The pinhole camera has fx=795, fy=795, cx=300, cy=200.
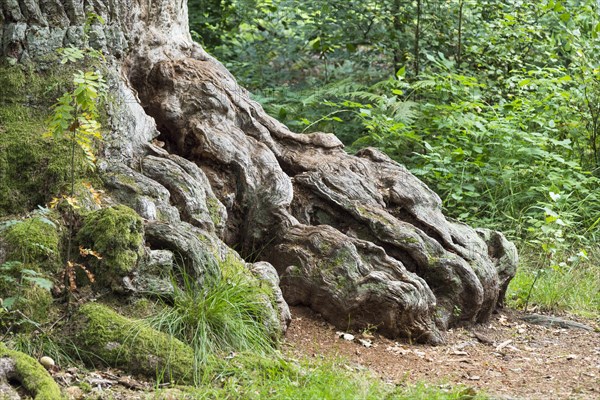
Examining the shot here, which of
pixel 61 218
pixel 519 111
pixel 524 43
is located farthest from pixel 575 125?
pixel 61 218

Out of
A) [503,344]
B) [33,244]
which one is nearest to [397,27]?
[503,344]

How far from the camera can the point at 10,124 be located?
5.54 metres

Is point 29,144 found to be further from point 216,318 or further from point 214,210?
point 216,318

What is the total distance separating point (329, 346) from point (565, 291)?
3.31 meters

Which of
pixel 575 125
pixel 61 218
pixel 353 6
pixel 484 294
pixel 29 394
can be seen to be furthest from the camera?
pixel 353 6

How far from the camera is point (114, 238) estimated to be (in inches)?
195

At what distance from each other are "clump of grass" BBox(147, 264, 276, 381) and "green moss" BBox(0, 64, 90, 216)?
115cm

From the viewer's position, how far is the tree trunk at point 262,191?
18.9 feet

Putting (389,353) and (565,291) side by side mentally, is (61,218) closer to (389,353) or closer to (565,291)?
(389,353)

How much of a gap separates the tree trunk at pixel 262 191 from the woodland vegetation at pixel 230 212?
0.05ft

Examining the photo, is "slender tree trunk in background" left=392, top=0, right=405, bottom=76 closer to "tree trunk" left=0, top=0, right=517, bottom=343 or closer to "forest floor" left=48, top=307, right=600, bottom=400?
"tree trunk" left=0, top=0, right=517, bottom=343

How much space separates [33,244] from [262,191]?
2157 millimetres

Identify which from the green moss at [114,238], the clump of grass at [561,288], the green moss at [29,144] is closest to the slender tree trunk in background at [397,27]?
the clump of grass at [561,288]

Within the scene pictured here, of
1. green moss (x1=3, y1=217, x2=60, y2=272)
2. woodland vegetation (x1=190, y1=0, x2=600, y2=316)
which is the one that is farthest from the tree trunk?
woodland vegetation (x1=190, y1=0, x2=600, y2=316)
